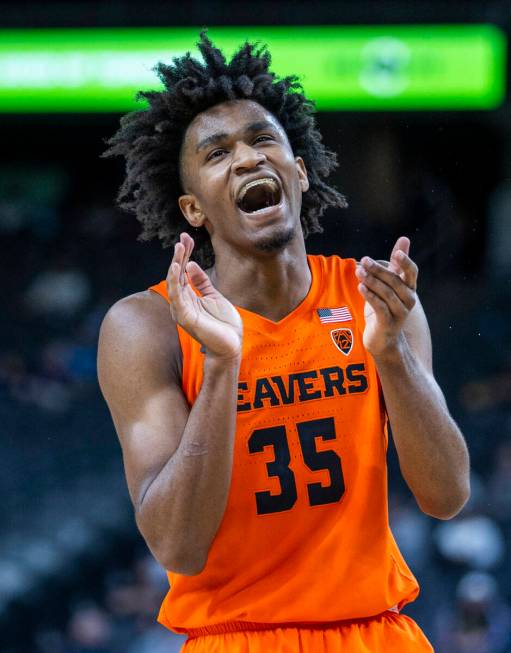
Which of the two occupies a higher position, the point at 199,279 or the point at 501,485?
the point at 199,279

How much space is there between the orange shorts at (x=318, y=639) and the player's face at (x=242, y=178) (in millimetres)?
962

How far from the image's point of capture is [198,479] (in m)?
2.60

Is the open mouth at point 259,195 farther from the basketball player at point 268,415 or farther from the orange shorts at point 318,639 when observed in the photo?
the orange shorts at point 318,639

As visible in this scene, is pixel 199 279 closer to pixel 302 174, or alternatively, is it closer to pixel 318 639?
pixel 302 174

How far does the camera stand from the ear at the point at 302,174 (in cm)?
326

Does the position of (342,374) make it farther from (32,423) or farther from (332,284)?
(32,423)

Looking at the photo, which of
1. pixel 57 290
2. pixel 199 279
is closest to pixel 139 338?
pixel 199 279

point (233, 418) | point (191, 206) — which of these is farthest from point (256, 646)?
point (191, 206)

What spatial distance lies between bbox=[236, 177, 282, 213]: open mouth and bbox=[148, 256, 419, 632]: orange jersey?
361mm

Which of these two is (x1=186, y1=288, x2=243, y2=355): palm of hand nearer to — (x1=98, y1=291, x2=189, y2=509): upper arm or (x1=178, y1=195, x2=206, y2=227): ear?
(x1=98, y1=291, x2=189, y2=509): upper arm

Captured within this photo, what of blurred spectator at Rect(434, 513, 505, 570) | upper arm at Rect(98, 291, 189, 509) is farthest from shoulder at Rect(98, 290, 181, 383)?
blurred spectator at Rect(434, 513, 505, 570)

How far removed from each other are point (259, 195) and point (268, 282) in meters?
0.23

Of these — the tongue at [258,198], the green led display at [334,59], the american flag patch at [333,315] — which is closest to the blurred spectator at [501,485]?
the green led display at [334,59]

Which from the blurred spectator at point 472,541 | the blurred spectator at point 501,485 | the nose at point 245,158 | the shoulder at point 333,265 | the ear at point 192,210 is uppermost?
the nose at point 245,158
